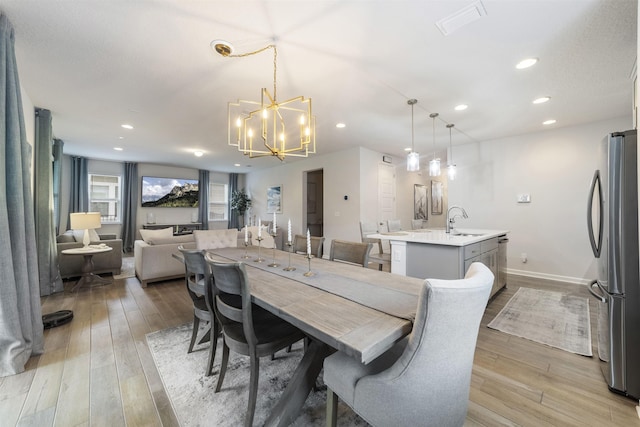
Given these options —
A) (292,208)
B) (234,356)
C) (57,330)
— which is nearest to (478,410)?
(234,356)

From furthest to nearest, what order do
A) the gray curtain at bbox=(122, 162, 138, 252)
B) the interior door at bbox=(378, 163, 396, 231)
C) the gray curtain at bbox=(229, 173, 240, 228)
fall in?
the gray curtain at bbox=(229, 173, 240, 228) → the gray curtain at bbox=(122, 162, 138, 252) → the interior door at bbox=(378, 163, 396, 231)

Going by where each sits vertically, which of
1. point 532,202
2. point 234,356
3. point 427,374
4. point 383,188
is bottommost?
point 234,356

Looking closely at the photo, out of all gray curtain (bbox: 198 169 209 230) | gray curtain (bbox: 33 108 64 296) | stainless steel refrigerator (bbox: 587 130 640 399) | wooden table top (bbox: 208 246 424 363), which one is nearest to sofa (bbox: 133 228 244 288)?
gray curtain (bbox: 33 108 64 296)

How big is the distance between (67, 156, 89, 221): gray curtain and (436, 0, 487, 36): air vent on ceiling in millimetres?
8620

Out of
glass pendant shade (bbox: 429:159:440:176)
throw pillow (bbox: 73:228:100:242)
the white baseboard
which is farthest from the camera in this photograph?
throw pillow (bbox: 73:228:100:242)

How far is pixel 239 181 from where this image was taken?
9523 millimetres

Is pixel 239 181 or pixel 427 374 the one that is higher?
pixel 239 181

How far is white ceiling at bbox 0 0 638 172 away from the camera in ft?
5.79

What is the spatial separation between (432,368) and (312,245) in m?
1.70

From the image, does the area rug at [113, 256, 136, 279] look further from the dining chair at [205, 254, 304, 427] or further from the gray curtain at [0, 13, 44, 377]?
the dining chair at [205, 254, 304, 427]

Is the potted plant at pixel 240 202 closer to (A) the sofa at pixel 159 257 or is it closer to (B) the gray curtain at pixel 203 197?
(B) the gray curtain at pixel 203 197

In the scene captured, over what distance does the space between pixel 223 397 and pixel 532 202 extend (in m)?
5.49

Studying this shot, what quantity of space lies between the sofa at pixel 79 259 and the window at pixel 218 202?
421 centimetres

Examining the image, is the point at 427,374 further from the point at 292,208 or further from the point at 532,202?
the point at 292,208
